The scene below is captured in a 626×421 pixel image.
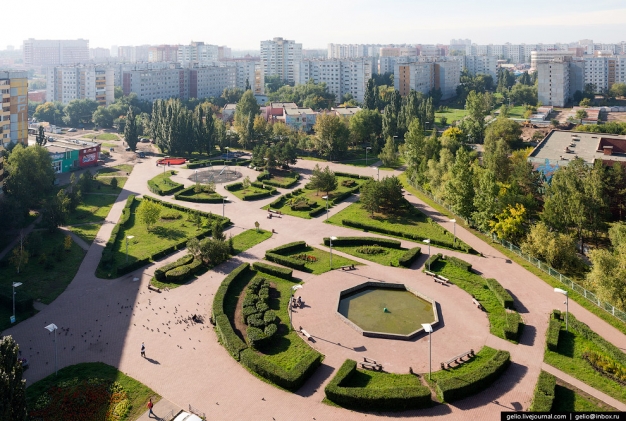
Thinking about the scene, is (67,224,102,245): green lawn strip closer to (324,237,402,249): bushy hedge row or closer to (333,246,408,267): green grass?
(324,237,402,249): bushy hedge row

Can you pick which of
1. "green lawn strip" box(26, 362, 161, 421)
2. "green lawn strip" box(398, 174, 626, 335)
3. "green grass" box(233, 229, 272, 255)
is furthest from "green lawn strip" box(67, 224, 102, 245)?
"green lawn strip" box(398, 174, 626, 335)

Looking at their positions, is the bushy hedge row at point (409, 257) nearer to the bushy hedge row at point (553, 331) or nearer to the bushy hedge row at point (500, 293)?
the bushy hedge row at point (500, 293)

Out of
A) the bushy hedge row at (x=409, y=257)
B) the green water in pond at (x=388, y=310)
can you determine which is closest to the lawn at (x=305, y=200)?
the bushy hedge row at (x=409, y=257)

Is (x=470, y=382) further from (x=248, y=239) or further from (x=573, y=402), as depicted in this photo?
(x=248, y=239)

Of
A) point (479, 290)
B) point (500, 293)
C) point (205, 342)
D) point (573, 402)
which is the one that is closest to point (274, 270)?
point (205, 342)

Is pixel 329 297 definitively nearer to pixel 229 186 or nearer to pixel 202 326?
pixel 202 326
